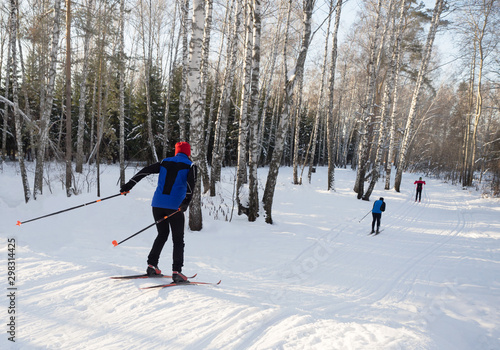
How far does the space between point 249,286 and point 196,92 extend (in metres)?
4.66

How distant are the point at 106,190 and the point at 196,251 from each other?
6633 mm

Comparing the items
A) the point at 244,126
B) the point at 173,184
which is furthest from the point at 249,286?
the point at 244,126

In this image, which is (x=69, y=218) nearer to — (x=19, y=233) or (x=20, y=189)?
(x=19, y=233)

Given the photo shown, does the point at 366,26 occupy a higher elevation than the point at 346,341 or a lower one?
higher

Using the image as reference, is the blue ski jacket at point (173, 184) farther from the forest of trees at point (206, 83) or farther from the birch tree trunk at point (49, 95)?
the birch tree trunk at point (49, 95)

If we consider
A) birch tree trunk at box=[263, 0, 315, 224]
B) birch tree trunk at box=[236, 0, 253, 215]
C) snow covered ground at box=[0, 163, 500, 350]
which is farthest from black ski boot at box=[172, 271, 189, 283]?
birch tree trunk at box=[236, 0, 253, 215]

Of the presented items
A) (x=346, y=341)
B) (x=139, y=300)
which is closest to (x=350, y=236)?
(x=346, y=341)

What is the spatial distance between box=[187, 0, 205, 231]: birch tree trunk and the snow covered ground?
63cm

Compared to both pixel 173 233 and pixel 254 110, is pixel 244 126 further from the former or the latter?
pixel 173 233

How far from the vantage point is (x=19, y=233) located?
5891mm

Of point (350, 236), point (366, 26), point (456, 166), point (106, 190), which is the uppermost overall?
point (366, 26)

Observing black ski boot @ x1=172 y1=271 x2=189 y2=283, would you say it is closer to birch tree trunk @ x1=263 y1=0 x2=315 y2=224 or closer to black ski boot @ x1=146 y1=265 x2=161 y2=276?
black ski boot @ x1=146 y1=265 x2=161 y2=276

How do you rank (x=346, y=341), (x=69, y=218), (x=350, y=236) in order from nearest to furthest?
(x=346, y=341) → (x=69, y=218) → (x=350, y=236)

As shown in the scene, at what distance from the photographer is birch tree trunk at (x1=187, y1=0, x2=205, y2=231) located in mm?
6270
